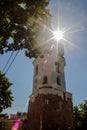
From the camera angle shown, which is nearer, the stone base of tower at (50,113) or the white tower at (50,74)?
the stone base of tower at (50,113)

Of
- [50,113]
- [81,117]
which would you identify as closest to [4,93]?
[50,113]

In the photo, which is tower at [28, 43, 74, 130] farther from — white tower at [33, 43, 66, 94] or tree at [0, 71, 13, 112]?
tree at [0, 71, 13, 112]

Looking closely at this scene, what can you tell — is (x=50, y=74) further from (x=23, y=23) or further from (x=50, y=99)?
(x=23, y=23)

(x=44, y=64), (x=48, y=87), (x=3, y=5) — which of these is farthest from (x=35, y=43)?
(x=44, y=64)

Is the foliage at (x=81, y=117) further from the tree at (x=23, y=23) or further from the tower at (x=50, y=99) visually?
the tree at (x=23, y=23)

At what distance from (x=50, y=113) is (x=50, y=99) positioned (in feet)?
7.06

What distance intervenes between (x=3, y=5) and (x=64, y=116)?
67.7ft

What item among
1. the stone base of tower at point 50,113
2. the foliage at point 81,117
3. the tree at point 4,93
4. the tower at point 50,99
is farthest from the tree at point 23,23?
the foliage at point 81,117

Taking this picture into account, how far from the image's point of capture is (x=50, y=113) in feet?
84.4

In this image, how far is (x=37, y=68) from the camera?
32.1m

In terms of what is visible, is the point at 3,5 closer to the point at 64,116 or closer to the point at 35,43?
the point at 35,43

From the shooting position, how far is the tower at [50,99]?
25.5 m

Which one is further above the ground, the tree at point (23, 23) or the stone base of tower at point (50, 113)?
the tree at point (23, 23)

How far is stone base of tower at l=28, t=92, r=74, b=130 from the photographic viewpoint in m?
25.1
